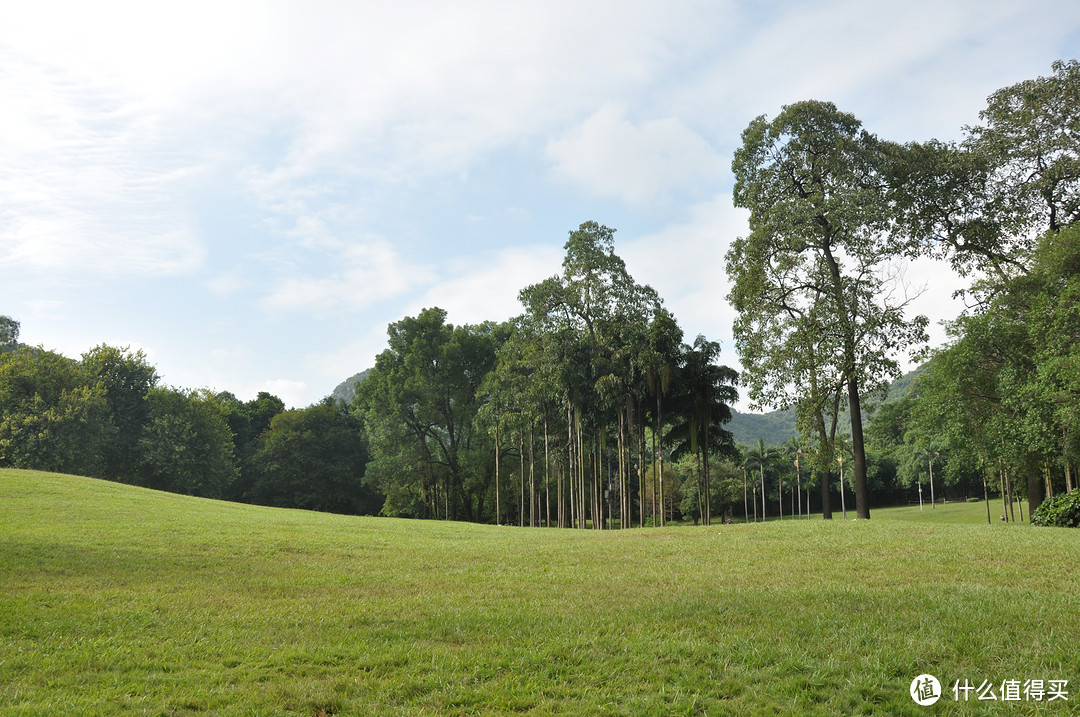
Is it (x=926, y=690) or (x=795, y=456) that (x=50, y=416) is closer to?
(x=926, y=690)

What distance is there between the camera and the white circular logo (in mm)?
5770

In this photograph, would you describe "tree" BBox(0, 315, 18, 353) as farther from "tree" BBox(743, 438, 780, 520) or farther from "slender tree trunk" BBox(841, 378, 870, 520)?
"tree" BBox(743, 438, 780, 520)

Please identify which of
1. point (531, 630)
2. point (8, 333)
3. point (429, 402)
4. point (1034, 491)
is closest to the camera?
point (531, 630)

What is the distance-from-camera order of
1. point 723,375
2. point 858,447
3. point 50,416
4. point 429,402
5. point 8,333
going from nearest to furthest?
point 858,447 → point 723,375 → point 50,416 → point 429,402 → point 8,333

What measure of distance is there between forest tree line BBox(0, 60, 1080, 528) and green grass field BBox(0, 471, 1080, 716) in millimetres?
11065

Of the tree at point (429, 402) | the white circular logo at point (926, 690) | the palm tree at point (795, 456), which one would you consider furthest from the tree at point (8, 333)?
the palm tree at point (795, 456)

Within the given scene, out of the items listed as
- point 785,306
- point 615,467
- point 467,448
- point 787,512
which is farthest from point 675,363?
point 787,512

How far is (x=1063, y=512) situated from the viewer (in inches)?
854

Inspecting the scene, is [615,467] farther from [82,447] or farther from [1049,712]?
[1049,712]

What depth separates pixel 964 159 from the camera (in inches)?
1017

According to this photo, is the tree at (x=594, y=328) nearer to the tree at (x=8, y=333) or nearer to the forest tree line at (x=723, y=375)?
the forest tree line at (x=723, y=375)

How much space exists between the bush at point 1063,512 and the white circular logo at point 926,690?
19920 millimetres

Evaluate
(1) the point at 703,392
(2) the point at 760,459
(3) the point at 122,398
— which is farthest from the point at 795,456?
(3) the point at 122,398

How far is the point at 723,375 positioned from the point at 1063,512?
17.1 metres
